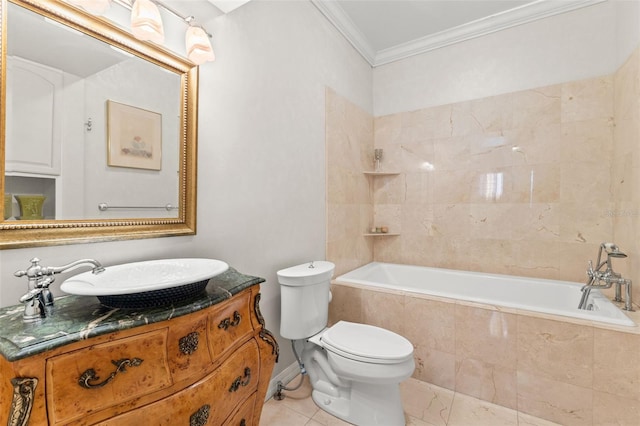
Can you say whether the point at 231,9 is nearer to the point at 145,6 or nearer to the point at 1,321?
the point at 145,6

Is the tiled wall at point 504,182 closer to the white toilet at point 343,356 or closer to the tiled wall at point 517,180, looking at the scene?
the tiled wall at point 517,180

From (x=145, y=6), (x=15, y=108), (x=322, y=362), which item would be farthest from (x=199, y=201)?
(x=322, y=362)

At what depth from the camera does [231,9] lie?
143 cm

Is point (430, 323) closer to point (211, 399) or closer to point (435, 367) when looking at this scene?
point (435, 367)

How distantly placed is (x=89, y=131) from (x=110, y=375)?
83cm

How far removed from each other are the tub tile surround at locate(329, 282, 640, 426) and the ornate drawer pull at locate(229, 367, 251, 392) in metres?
1.23

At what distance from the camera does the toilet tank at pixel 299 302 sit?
5.54 ft

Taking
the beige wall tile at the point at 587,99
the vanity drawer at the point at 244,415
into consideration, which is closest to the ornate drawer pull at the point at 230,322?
the vanity drawer at the point at 244,415

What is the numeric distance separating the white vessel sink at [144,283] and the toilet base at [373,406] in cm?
110

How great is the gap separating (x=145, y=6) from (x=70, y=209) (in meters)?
0.79

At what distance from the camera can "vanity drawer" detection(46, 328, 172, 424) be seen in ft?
2.10

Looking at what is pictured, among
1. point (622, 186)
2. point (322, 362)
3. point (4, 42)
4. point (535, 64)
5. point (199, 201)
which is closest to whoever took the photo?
point (4, 42)

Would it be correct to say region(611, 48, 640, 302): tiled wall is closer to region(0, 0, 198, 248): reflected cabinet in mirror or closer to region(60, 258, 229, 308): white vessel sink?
region(60, 258, 229, 308): white vessel sink

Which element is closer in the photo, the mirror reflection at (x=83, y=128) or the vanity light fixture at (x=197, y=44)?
the mirror reflection at (x=83, y=128)
